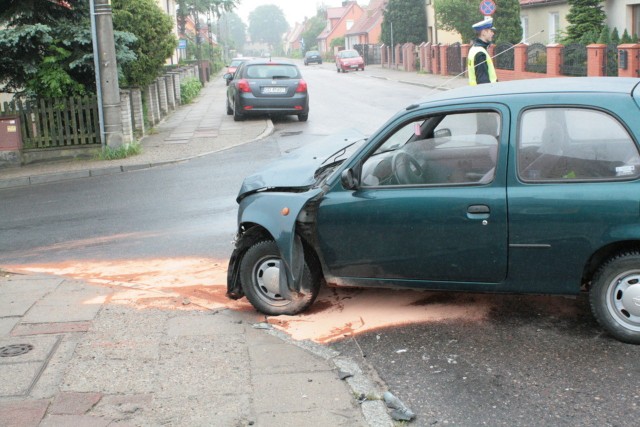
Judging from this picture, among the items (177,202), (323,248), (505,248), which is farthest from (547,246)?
(177,202)

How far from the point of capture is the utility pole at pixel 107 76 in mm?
16047

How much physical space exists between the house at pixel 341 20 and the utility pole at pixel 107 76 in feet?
367

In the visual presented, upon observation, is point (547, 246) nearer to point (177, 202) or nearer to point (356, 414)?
point (356, 414)

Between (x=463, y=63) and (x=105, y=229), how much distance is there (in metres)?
36.6

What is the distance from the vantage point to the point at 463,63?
44.4m

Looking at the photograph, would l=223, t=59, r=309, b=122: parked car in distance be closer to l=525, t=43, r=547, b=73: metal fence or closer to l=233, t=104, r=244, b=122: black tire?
l=233, t=104, r=244, b=122: black tire

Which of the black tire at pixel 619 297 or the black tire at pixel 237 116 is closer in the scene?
the black tire at pixel 619 297

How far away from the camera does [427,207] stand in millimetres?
5727

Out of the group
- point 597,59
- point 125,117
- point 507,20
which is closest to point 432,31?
point 507,20

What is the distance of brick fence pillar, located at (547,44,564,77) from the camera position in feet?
98.6

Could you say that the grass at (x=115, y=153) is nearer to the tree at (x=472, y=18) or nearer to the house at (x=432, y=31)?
the tree at (x=472, y=18)

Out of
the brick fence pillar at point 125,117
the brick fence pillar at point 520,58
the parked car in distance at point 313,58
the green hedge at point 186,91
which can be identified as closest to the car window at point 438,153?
the brick fence pillar at point 125,117

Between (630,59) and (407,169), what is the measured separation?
2105 cm

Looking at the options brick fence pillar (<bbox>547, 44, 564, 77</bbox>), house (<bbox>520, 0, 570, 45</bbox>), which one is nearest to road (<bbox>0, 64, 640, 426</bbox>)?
brick fence pillar (<bbox>547, 44, 564, 77</bbox>)
